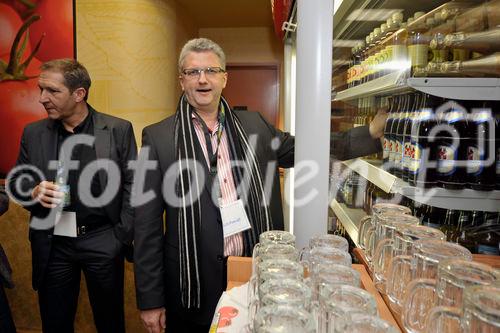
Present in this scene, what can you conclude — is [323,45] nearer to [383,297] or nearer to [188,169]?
[383,297]

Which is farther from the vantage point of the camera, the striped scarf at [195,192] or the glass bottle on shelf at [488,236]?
the striped scarf at [195,192]

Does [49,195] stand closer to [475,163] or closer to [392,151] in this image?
[392,151]

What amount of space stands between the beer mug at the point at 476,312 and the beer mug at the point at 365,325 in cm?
10

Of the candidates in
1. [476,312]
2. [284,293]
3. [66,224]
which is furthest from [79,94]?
[476,312]

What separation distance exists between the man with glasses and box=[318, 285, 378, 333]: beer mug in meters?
0.99

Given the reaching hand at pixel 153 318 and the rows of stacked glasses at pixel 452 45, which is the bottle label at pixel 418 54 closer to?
the rows of stacked glasses at pixel 452 45

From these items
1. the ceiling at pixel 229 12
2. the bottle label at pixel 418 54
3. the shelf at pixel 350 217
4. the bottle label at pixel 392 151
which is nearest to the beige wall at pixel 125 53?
the ceiling at pixel 229 12

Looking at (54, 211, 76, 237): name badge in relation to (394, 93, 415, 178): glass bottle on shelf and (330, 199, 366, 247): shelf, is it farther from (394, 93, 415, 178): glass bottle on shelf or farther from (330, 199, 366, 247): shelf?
(394, 93, 415, 178): glass bottle on shelf

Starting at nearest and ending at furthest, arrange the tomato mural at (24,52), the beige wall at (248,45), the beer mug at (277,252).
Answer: the beer mug at (277,252), the tomato mural at (24,52), the beige wall at (248,45)

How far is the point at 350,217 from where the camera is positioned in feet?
6.37

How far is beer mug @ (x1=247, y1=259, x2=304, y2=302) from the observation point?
719mm

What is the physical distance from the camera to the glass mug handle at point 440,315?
56 cm

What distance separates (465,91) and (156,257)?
132 cm

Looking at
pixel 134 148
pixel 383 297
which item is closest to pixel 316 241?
pixel 383 297
